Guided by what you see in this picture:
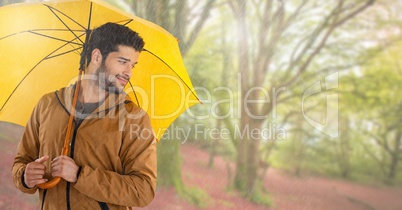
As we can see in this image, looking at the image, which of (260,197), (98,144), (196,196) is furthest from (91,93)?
(260,197)

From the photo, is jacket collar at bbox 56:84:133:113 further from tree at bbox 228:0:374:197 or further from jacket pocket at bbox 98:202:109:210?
tree at bbox 228:0:374:197

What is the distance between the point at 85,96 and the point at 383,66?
1.19 meters

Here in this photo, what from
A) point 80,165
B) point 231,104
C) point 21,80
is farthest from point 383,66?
point 21,80

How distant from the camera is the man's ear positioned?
1.12m

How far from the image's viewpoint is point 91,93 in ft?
3.64

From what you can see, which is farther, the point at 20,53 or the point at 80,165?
the point at 20,53

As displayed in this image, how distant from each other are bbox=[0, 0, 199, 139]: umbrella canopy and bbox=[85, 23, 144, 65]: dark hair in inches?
2.3

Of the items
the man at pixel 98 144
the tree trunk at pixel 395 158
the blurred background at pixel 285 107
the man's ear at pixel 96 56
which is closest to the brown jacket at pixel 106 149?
the man at pixel 98 144

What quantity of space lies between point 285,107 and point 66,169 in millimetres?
1024

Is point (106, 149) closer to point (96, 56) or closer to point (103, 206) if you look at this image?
point (103, 206)

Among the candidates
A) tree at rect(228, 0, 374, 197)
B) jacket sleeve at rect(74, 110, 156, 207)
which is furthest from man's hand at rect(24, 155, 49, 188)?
tree at rect(228, 0, 374, 197)

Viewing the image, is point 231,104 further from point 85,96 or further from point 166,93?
point 85,96

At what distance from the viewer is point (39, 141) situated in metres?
1.12

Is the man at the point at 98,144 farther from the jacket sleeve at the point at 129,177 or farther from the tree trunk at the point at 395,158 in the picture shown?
the tree trunk at the point at 395,158
